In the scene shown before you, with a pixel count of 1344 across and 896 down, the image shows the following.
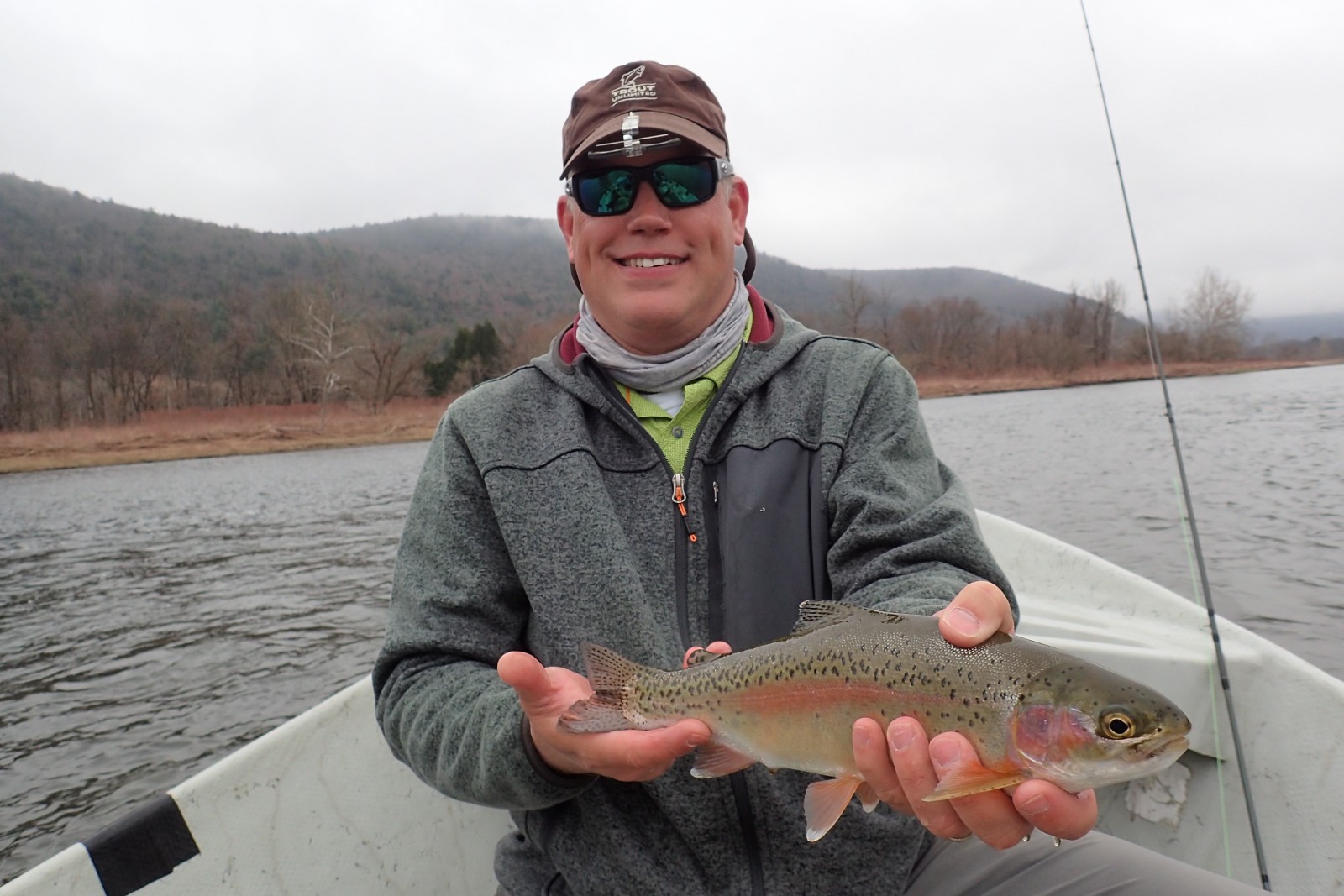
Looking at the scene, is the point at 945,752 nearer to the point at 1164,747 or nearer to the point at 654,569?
the point at 1164,747

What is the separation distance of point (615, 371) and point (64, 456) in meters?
45.7

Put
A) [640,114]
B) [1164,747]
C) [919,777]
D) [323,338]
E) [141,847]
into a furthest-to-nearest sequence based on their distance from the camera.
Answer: [323,338] < [141,847] < [640,114] < [919,777] < [1164,747]

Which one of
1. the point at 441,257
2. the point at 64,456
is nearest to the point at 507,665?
the point at 64,456

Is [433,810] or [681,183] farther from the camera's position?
[433,810]

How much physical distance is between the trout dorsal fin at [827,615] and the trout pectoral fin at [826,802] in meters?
0.32

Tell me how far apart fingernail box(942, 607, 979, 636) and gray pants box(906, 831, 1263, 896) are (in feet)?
2.98

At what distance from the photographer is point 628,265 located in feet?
8.36

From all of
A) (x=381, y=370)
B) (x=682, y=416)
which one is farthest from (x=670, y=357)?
(x=381, y=370)

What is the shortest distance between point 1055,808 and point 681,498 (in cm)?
117

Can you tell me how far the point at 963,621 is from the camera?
1.69 m

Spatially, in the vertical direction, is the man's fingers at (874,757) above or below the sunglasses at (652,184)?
below

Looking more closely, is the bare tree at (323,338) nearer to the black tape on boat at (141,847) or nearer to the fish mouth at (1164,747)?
the black tape on boat at (141,847)

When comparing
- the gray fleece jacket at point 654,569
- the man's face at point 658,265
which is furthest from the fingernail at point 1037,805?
the man's face at point 658,265

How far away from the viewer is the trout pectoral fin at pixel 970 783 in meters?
1.55
